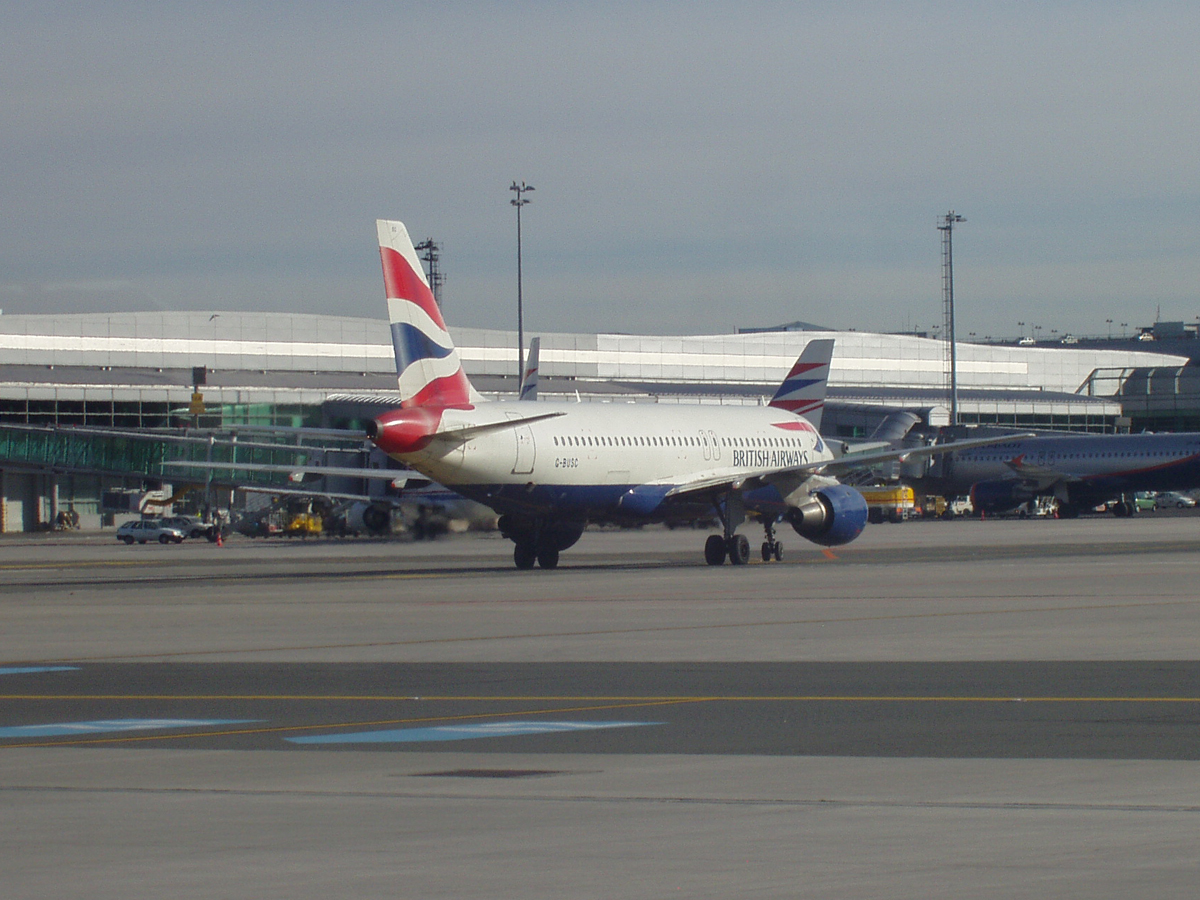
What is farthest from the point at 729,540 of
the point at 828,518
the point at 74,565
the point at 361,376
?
the point at 361,376

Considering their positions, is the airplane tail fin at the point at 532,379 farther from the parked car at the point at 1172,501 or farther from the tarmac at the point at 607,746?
the parked car at the point at 1172,501

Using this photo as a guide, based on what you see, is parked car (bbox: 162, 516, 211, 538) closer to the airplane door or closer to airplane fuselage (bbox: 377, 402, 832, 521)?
airplane fuselage (bbox: 377, 402, 832, 521)

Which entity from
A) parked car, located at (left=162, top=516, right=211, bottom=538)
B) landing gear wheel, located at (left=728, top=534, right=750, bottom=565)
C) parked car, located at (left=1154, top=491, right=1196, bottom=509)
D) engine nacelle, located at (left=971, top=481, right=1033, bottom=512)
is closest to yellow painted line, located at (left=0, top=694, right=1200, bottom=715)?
landing gear wheel, located at (left=728, top=534, right=750, bottom=565)

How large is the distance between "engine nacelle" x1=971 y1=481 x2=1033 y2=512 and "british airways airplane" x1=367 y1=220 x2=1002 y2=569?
44957 mm

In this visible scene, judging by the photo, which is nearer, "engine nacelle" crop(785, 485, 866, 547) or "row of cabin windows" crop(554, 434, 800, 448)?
"row of cabin windows" crop(554, 434, 800, 448)

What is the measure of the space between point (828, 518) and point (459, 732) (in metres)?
29.9

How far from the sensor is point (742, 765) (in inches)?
435

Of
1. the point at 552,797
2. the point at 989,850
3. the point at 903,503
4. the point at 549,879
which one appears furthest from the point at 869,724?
A: the point at 903,503

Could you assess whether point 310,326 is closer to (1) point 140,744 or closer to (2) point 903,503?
(2) point 903,503

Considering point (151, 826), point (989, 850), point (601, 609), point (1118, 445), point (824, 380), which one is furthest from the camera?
point (1118, 445)

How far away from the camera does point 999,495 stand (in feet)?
298

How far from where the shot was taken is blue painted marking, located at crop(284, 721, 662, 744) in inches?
500

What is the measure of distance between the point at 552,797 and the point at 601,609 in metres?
16.7

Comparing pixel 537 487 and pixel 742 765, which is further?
pixel 537 487
